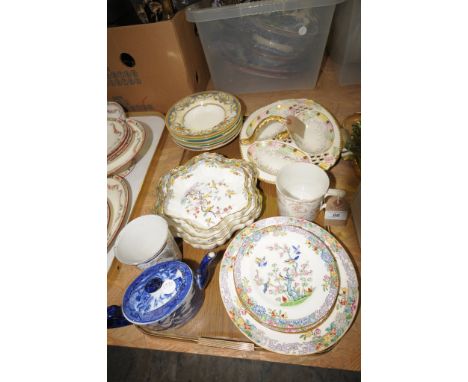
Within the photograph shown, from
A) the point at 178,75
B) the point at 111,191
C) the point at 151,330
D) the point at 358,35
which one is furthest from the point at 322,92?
the point at 151,330

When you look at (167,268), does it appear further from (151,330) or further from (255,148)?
(255,148)

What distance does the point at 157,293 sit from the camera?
16.5 inches

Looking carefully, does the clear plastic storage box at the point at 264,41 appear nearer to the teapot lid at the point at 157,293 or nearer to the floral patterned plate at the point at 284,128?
the floral patterned plate at the point at 284,128

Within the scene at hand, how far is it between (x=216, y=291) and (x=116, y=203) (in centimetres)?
34

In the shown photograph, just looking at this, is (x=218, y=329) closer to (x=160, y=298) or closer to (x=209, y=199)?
(x=160, y=298)

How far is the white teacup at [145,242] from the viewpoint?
47cm

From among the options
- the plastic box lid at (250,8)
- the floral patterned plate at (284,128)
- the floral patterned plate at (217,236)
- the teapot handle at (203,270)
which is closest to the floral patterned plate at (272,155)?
the floral patterned plate at (284,128)

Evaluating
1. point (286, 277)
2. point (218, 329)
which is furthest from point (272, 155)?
point (218, 329)

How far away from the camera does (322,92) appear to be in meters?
0.87

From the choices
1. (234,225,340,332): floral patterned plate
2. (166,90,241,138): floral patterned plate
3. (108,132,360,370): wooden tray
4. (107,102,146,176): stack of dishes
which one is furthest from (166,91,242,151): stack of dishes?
(234,225,340,332): floral patterned plate

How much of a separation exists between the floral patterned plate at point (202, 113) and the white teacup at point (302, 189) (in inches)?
9.8

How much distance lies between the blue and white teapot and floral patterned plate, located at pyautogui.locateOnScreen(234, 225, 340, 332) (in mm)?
95

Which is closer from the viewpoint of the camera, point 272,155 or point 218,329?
point 218,329

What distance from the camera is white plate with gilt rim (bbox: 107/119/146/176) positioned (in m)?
0.69
